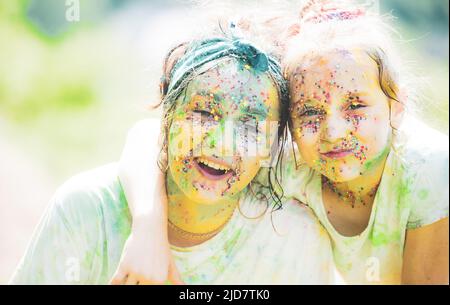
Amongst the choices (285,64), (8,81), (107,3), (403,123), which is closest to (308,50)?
(285,64)

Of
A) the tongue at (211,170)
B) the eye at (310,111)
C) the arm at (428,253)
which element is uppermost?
the eye at (310,111)

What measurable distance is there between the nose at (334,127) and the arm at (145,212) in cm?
40

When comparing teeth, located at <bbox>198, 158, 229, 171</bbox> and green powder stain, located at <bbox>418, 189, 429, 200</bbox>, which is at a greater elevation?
teeth, located at <bbox>198, 158, 229, 171</bbox>

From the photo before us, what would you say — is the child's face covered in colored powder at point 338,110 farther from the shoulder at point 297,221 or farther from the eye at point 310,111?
the shoulder at point 297,221

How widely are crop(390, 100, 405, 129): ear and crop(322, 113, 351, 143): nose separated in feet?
0.39

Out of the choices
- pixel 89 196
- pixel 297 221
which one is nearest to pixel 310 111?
pixel 297 221

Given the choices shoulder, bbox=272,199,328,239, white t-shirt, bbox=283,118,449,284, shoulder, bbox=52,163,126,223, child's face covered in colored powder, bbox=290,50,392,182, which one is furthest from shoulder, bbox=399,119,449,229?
shoulder, bbox=52,163,126,223

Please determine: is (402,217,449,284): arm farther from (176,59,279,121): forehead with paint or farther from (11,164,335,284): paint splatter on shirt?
(176,59,279,121): forehead with paint

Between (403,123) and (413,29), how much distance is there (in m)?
0.31

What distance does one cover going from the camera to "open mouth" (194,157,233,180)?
4.51 ft

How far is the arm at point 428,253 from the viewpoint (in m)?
→ 1.43

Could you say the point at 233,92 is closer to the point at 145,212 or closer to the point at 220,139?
the point at 220,139

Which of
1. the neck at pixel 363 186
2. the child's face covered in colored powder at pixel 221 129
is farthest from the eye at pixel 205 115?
the neck at pixel 363 186

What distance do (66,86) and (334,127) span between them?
68cm
